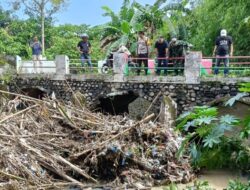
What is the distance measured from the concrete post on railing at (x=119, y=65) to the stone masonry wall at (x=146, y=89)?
9.9 inches

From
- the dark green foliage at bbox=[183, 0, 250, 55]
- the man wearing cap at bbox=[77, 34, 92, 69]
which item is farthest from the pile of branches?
the dark green foliage at bbox=[183, 0, 250, 55]

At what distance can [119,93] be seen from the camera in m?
15.2

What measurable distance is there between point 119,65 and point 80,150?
17.0 ft

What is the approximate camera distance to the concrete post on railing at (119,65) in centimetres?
1477

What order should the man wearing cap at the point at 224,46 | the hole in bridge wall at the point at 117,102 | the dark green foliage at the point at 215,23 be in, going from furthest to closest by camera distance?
the dark green foliage at the point at 215,23, the hole in bridge wall at the point at 117,102, the man wearing cap at the point at 224,46

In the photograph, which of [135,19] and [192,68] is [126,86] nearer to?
[192,68]

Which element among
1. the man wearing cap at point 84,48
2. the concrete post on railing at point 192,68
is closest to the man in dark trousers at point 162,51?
the concrete post on railing at point 192,68

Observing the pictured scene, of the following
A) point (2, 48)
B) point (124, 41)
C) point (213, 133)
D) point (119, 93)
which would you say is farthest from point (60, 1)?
Result: point (213, 133)

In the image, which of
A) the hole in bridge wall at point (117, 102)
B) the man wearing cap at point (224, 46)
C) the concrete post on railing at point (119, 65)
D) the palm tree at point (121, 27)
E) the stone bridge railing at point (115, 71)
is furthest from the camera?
the palm tree at point (121, 27)

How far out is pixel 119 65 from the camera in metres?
14.9

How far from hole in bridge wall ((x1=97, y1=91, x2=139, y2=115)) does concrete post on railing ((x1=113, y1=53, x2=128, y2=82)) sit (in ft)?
1.86

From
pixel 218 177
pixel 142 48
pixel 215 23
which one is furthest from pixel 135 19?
pixel 218 177

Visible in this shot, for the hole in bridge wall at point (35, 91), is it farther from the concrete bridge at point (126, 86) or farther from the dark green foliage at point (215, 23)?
the dark green foliage at point (215, 23)

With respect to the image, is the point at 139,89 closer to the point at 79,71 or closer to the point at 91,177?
the point at 79,71
